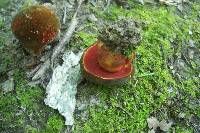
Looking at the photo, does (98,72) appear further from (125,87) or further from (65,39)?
(65,39)

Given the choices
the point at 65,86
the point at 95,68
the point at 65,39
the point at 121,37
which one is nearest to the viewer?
the point at 121,37

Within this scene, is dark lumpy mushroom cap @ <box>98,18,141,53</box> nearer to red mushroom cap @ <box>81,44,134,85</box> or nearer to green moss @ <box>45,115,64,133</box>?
red mushroom cap @ <box>81,44,134,85</box>

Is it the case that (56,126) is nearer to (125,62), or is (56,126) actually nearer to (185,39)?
(125,62)

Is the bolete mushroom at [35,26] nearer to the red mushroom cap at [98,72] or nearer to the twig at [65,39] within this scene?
the twig at [65,39]

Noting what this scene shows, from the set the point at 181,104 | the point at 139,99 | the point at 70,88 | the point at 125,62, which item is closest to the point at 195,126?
the point at 181,104

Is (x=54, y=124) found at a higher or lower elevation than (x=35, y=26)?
lower

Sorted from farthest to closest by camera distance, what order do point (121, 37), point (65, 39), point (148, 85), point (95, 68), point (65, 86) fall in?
point (65, 39)
point (148, 85)
point (65, 86)
point (95, 68)
point (121, 37)

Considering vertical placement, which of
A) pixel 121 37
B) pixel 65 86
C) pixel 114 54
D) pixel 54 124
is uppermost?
pixel 121 37

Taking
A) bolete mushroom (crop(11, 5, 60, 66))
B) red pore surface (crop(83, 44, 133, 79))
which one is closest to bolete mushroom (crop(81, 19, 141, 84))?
red pore surface (crop(83, 44, 133, 79))

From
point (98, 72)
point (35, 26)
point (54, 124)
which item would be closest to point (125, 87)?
point (98, 72)
